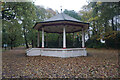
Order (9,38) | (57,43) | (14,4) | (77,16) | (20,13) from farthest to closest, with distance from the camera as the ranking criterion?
(77,16), (9,38), (57,43), (20,13), (14,4)

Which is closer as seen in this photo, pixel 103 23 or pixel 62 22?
pixel 62 22

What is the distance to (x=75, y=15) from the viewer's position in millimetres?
25859

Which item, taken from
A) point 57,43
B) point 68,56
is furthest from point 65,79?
point 57,43

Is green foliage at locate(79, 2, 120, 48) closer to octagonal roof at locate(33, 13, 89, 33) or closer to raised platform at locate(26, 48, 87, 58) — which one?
octagonal roof at locate(33, 13, 89, 33)

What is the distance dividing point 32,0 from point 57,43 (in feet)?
31.0

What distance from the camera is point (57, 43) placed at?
18.0m

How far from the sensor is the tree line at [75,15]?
929 centimetres

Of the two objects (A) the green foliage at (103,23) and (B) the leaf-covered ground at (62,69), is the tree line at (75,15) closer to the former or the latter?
(A) the green foliage at (103,23)

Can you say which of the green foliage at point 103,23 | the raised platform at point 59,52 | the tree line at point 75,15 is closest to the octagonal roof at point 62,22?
the raised platform at point 59,52

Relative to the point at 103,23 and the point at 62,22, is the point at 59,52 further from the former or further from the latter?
the point at 103,23

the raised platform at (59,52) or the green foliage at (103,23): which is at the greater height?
the green foliage at (103,23)

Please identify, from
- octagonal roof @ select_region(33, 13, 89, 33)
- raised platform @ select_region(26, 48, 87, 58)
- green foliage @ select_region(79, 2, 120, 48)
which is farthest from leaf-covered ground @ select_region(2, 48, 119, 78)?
green foliage @ select_region(79, 2, 120, 48)

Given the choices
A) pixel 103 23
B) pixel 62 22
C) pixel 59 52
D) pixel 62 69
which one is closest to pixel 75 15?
pixel 103 23

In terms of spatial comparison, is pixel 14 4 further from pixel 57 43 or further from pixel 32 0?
pixel 57 43
